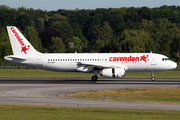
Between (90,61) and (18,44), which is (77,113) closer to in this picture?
(90,61)

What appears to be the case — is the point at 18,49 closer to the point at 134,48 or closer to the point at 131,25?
the point at 134,48

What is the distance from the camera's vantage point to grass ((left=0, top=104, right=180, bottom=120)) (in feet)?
61.7

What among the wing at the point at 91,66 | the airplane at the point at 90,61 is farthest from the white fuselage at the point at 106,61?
the wing at the point at 91,66

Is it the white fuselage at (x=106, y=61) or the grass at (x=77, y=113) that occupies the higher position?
the white fuselage at (x=106, y=61)

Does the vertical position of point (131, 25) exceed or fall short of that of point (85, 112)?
it exceeds it

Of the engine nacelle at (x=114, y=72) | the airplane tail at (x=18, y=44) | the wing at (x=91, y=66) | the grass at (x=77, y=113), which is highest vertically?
the airplane tail at (x=18, y=44)

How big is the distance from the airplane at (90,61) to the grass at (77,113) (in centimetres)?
2568

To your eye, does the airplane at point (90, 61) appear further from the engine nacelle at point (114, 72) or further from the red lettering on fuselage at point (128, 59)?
the engine nacelle at point (114, 72)

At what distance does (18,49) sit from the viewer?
5131 centimetres

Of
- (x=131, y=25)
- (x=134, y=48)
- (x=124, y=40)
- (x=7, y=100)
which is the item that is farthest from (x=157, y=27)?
(x=7, y=100)

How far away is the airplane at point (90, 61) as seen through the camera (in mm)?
49203

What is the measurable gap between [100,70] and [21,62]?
12.9 meters

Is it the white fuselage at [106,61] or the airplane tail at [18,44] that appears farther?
the airplane tail at [18,44]

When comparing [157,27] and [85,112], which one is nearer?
[85,112]
